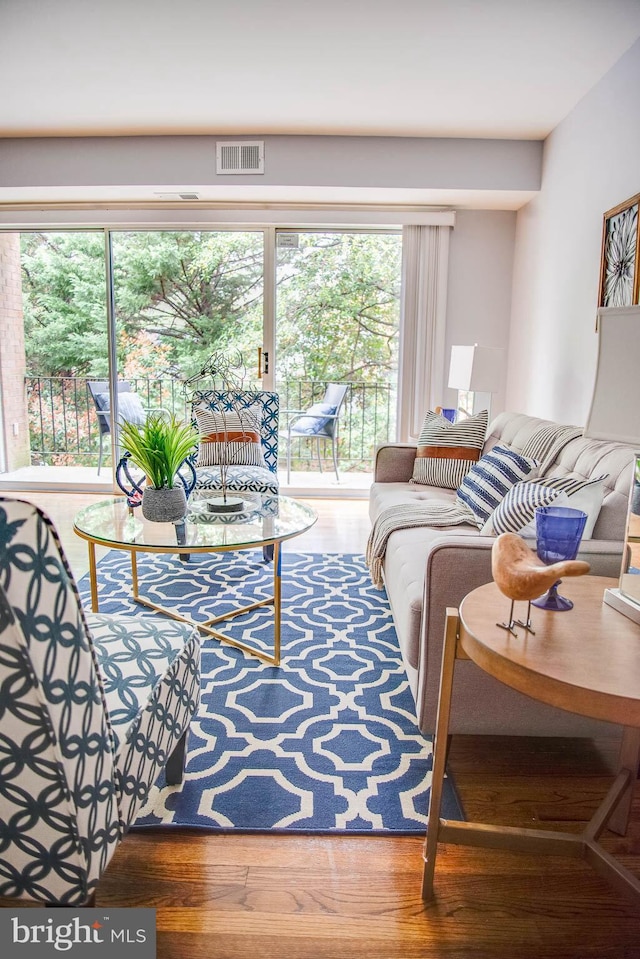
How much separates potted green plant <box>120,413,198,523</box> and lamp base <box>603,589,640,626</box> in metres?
1.59

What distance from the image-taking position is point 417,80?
133 inches

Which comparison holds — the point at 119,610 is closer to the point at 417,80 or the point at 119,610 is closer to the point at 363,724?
the point at 363,724

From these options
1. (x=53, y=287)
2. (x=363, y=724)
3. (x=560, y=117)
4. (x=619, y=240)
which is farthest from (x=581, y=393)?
(x=53, y=287)

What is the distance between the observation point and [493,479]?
8.71ft

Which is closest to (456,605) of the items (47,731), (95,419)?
(47,731)

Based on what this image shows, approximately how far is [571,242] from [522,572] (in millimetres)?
3133

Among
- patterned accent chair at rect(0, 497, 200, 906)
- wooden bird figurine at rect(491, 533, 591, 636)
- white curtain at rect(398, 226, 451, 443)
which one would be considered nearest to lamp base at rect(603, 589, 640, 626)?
wooden bird figurine at rect(491, 533, 591, 636)

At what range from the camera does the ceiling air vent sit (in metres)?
4.18

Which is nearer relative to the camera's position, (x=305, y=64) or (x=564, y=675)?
(x=564, y=675)

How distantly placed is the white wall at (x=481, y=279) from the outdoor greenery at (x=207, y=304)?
0.57 meters

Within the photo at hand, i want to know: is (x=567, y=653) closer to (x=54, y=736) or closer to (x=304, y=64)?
(x=54, y=736)

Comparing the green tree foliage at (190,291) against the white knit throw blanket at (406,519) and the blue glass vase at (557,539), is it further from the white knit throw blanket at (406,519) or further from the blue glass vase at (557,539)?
the blue glass vase at (557,539)

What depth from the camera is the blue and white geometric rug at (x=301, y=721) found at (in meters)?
1.66

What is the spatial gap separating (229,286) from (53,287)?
1657 mm
